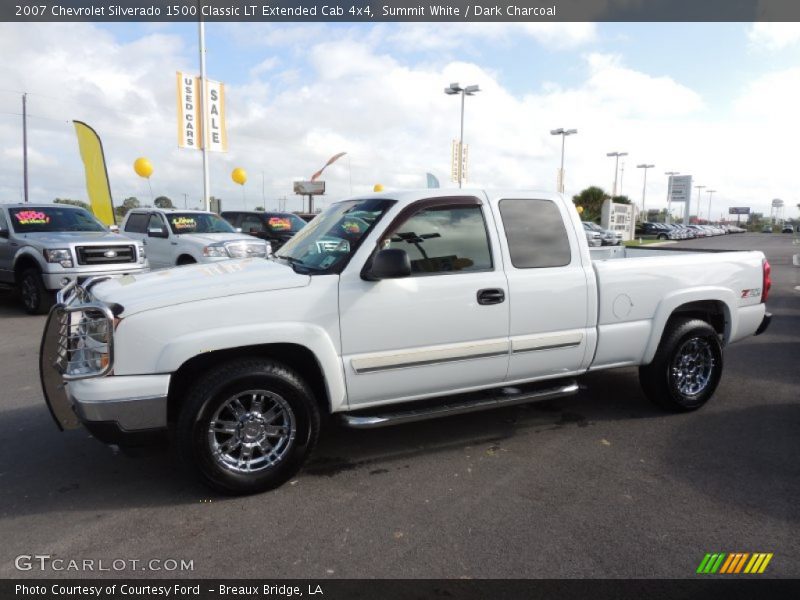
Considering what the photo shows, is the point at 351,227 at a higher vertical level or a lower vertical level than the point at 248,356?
higher

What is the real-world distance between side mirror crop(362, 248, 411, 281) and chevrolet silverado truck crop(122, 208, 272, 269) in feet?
25.7

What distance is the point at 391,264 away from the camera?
3.51 m

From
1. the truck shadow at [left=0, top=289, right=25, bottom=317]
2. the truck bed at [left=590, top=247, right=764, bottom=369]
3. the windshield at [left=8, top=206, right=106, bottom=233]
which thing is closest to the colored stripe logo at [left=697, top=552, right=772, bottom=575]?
the truck bed at [left=590, top=247, right=764, bottom=369]

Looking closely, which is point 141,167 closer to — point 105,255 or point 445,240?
point 105,255

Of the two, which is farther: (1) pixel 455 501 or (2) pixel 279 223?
(2) pixel 279 223

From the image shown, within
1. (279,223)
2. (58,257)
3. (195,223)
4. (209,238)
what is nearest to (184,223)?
(195,223)

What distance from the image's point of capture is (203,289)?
11.2ft

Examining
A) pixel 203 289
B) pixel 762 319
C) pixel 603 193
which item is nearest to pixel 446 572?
pixel 203 289

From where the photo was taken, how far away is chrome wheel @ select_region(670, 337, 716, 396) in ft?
16.4

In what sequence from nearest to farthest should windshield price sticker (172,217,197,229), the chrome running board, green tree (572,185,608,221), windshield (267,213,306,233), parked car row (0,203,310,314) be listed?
the chrome running board → parked car row (0,203,310,314) → windshield price sticker (172,217,197,229) → windshield (267,213,306,233) → green tree (572,185,608,221)

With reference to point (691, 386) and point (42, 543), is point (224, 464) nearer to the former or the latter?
point (42, 543)

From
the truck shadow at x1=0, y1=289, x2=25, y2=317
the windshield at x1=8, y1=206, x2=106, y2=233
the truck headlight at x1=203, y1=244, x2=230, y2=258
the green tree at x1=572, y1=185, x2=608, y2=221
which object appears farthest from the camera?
the green tree at x1=572, y1=185, x2=608, y2=221

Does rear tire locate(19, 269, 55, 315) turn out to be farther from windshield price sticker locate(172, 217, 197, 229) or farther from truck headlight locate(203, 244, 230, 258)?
windshield price sticker locate(172, 217, 197, 229)

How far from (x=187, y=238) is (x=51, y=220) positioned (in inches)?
95.5
